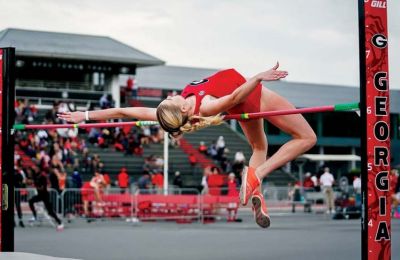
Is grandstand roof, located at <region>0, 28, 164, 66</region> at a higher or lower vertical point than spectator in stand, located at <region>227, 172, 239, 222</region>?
higher

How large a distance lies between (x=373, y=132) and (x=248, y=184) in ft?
4.59

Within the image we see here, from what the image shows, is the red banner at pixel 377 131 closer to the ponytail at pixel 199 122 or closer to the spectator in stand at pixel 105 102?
the ponytail at pixel 199 122

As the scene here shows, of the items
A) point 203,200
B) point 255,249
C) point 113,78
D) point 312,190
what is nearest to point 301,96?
point 113,78

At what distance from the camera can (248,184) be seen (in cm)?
764

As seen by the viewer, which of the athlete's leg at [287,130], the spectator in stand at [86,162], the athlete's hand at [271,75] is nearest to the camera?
the athlete's hand at [271,75]

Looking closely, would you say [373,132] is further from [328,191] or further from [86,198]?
[328,191]

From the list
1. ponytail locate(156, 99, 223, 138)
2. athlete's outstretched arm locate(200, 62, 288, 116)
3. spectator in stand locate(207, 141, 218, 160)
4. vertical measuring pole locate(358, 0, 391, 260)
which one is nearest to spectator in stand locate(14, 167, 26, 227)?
spectator in stand locate(207, 141, 218, 160)

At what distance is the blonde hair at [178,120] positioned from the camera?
754cm

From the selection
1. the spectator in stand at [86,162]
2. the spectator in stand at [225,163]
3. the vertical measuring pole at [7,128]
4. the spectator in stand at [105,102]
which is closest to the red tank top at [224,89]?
the vertical measuring pole at [7,128]

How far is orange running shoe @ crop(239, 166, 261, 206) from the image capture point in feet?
24.8

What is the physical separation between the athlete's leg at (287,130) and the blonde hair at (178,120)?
0.57m

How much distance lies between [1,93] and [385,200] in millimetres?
4928

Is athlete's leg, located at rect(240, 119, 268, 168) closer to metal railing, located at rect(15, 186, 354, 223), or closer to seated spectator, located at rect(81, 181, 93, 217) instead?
metal railing, located at rect(15, 186, 354, 223)

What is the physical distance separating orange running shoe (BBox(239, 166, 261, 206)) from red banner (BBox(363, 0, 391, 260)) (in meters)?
1.25
